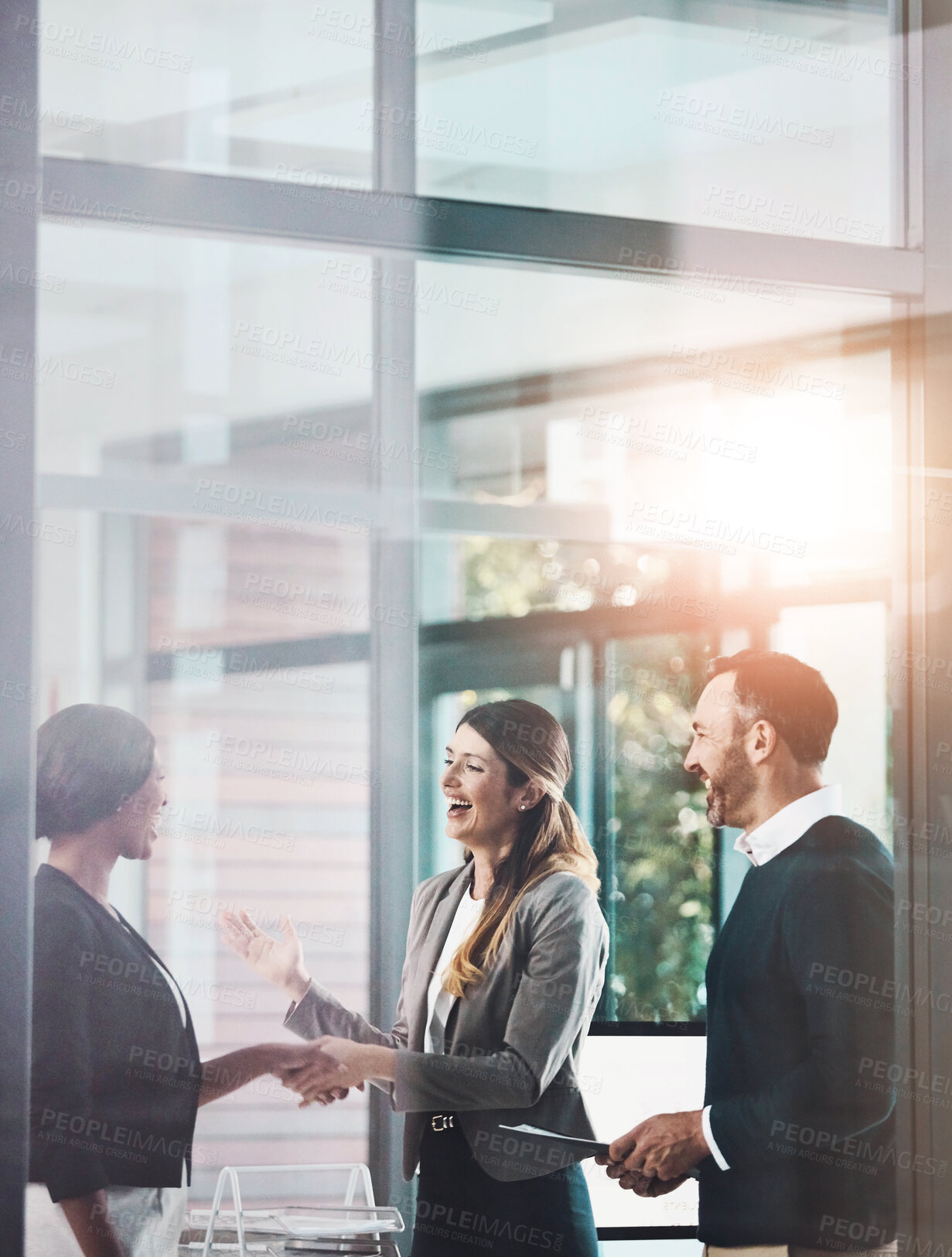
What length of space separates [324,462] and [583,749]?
0.72m

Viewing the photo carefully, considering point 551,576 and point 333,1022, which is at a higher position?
point 551,576

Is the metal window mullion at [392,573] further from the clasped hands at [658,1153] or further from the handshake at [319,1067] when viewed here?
the clasped hands at [658,1153]

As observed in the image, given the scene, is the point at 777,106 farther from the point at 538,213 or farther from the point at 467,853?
the point at 467,853

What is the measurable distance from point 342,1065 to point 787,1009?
84 cm

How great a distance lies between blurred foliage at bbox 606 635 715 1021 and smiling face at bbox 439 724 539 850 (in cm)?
21

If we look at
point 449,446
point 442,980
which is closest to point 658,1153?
point 442,980

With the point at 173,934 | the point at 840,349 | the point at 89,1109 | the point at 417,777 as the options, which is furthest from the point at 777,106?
the point at 89,1109

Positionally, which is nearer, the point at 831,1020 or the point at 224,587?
the point at 224,587

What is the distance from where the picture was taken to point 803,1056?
2.54 metres

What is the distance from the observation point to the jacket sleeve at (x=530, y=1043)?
2.39 meters

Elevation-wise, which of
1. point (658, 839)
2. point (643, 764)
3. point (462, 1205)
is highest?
point (643, 764)

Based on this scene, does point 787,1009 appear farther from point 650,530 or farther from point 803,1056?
point 650,530

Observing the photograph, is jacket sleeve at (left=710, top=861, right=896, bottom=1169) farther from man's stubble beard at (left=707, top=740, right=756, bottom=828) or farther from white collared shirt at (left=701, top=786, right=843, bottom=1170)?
man's stubble beard at (left=707, top=740, right=756, bottom=828)

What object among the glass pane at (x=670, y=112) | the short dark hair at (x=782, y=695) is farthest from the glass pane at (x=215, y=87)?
the short dark hair at (x=782, y=695)
